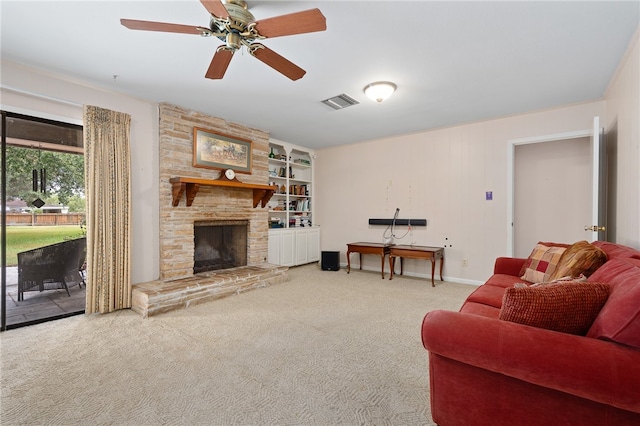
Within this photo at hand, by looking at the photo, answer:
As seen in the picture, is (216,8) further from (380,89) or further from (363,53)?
(380,89)

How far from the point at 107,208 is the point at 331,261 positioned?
367 cm

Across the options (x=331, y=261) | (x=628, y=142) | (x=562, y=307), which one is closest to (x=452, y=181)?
(x=628, y=142)

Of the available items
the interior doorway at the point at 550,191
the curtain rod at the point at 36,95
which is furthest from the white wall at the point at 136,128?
the interior doorway at the point at 550,191

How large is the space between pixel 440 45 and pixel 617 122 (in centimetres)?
216

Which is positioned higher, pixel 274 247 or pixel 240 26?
pixel 240 26

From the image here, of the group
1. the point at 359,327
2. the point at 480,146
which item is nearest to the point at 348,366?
the point at 359,327

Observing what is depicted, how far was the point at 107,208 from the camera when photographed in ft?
10.6

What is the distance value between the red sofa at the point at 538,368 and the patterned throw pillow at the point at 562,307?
0.04 meters

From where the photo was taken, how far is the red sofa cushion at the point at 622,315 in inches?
42.4

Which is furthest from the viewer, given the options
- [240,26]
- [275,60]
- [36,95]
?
[36,95]

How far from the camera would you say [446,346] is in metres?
1.35

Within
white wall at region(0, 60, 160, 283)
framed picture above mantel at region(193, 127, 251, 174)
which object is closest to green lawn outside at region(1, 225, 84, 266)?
white wall at region(0, 60, 160, 283)

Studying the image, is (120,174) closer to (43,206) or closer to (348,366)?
(43,206)

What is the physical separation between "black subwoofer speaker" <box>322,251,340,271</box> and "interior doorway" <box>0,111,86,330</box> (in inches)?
144
